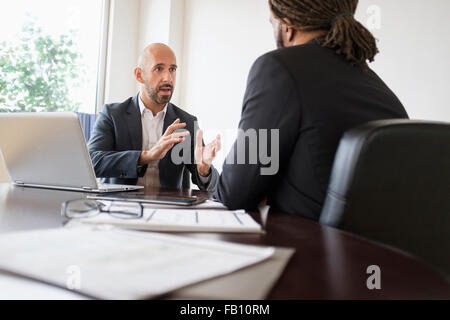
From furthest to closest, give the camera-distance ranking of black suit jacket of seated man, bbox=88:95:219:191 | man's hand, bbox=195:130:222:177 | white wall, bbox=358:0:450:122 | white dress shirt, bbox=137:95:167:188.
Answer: white wall, bbox=358:0:450:122
white dress shirt, bbox=137:95:167:188
black suit jacket of seated man, bbox=88:95:219:191
man's hand, bbox=195:130:222:177

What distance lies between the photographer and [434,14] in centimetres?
288

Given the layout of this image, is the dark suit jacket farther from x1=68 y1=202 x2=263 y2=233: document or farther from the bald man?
the bald man

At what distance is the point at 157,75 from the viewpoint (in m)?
2.59

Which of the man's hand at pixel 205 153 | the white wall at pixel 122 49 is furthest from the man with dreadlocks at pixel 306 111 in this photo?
the white wall at pixel 122 49

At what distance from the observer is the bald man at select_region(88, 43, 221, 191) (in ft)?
5.69

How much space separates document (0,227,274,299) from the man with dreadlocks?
46 cm

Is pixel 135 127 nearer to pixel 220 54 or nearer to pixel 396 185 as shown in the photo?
pixel 396 185

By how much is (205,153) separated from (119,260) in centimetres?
115

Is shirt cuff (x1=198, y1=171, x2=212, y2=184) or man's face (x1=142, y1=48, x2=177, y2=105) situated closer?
shirt cuff (x1=198, y1=171, x2=212, y2=184)

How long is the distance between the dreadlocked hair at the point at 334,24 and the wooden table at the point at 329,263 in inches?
21.2

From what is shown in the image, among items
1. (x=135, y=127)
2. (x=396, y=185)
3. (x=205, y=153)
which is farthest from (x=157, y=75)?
(x=396, y=185)

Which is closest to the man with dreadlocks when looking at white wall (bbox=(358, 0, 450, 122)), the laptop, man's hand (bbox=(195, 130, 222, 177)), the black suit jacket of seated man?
man's hand (bbox=(195, 130, 222, 177))

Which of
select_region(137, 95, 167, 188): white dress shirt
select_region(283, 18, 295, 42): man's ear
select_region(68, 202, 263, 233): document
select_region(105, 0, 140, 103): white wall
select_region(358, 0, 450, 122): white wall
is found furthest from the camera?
select_region(105, 0, 140, 103): white wall
